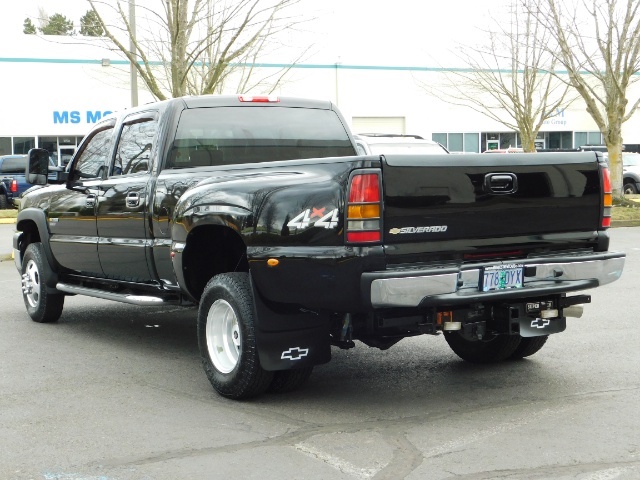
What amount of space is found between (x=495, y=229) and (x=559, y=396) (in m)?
1.26

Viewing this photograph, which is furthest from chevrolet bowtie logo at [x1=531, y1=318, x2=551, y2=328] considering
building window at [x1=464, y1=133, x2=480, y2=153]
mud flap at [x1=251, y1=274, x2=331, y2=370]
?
building window at [x1=464, y1=133, x2=480, y2=153]

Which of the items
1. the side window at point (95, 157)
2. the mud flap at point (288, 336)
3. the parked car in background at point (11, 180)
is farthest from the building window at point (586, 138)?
the mud flap at point (288, 336)

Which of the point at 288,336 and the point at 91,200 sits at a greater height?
the point at 91,200

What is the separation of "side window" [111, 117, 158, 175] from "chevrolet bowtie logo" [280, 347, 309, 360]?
89.9 inches

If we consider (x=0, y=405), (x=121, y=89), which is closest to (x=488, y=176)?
(x=0, y=405)

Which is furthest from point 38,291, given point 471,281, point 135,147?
point 471,281

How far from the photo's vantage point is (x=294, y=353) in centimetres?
568

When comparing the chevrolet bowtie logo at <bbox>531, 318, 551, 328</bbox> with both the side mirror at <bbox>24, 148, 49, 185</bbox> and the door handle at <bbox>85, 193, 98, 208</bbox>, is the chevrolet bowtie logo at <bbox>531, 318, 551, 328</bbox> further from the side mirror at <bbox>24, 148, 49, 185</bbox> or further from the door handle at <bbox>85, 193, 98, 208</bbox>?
the side mirror at <bbox>24, 148, 49, 185</bbox>

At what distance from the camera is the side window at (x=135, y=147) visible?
24.3 feet

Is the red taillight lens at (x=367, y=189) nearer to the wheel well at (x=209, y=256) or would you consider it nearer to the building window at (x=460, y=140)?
the wheel well at (x=209, y=256)

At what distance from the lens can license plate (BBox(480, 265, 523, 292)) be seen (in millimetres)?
5398

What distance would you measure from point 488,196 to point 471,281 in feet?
1.70

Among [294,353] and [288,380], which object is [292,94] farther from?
[294,353]

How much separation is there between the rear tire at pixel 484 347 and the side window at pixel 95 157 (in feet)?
10.9
